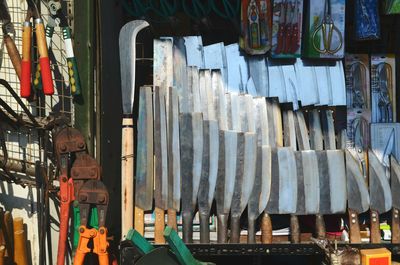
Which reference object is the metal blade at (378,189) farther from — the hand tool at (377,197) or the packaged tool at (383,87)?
the packaged tool at (383,87)

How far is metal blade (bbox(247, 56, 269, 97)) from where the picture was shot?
2383mm

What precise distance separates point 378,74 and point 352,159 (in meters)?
0.40

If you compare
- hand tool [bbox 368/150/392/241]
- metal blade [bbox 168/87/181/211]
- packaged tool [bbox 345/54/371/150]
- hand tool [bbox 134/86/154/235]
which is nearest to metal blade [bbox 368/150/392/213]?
A: hand tool [bbox 368/150/392/241]

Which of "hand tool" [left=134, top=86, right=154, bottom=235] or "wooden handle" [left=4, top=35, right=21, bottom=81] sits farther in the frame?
→ "wooden handle" [left=4, top=35, right=21, bottom=81]

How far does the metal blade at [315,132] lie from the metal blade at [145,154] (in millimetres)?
667

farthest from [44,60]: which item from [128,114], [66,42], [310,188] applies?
[310,188]

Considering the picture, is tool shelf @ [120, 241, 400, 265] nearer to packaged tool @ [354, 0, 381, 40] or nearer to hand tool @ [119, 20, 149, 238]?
hand tool @ [119, 20, 149, 238]

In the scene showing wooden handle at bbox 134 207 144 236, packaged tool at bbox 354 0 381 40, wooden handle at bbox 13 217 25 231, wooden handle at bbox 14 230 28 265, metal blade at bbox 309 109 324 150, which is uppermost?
packaged tool at bbox 354 0 381 40

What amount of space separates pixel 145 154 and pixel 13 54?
732 millimetres

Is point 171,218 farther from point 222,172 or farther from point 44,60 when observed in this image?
point 44,60

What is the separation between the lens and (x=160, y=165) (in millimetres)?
2295

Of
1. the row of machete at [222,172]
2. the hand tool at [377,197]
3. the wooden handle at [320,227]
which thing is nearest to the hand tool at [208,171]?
the row of machete at [222,172]

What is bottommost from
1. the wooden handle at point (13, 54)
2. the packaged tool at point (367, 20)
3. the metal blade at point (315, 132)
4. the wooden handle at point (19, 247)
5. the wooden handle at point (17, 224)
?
the wooden handle at point (19, 247)

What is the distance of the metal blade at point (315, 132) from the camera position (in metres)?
2.37
